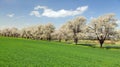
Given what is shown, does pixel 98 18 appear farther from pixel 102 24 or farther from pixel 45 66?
pixel 45 66

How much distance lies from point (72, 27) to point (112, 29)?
28.7 meters

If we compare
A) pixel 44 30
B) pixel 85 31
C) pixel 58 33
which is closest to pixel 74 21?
pixel 85 31

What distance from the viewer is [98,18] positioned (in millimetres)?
93062

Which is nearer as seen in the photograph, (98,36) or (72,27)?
(98,36)

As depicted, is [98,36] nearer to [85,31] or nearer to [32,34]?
[85,31]

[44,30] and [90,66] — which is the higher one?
[44,30]

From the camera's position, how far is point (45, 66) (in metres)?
18.5

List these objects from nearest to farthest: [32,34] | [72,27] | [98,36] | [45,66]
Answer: [45,66]
[98,36]
[72,27]
[32,34]

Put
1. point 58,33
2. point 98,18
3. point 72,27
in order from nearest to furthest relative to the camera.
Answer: point 98,18, point 72,27, point 58,33

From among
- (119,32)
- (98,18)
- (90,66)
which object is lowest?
(90,66)

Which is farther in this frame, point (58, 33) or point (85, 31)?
point (58, 33)

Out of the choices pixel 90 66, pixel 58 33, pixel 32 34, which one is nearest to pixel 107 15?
pixel 58 33

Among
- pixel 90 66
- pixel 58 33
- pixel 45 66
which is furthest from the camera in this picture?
pixel 58 33

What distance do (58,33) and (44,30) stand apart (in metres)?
19.9
